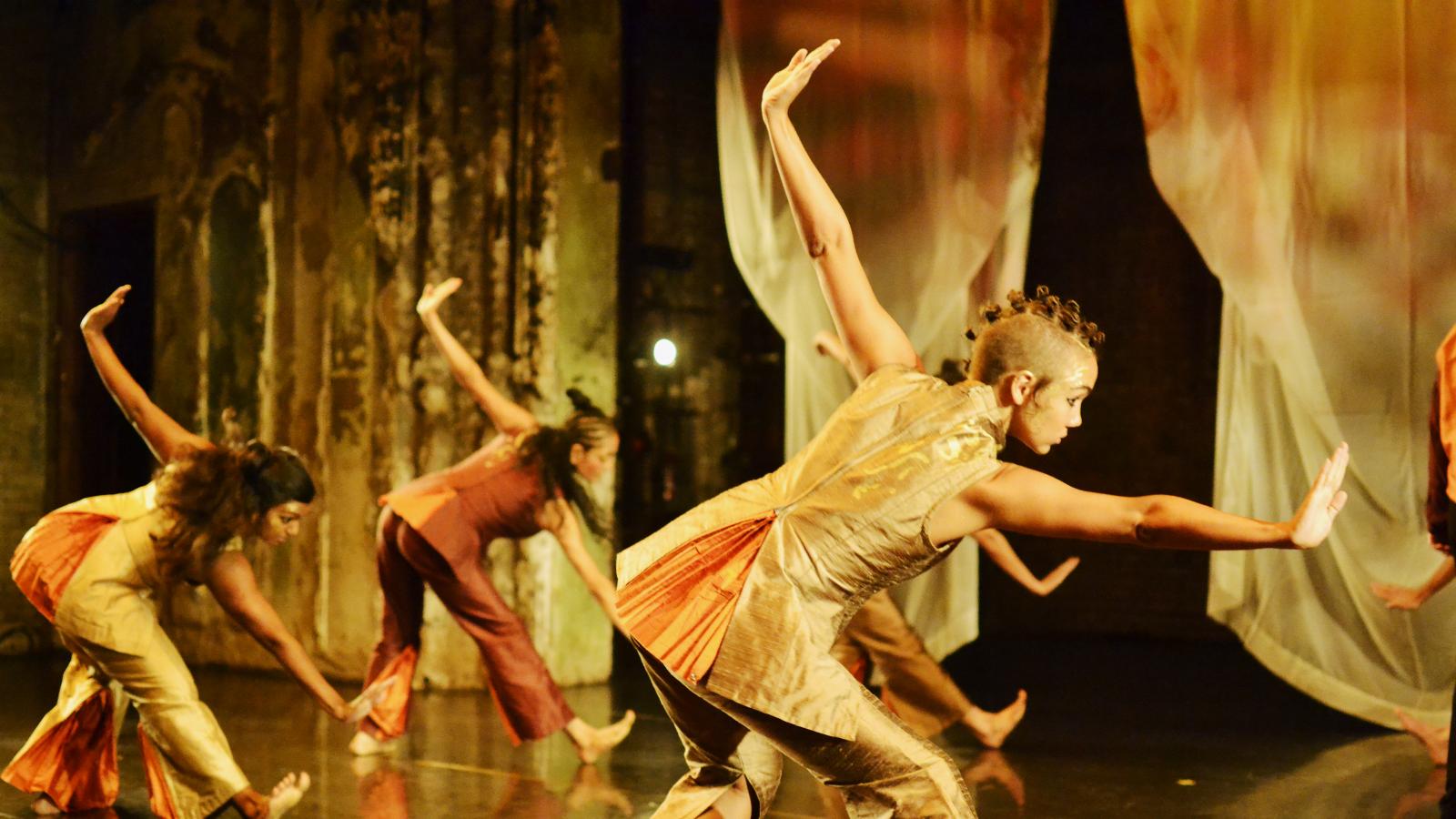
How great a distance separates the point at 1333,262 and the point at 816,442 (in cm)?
331

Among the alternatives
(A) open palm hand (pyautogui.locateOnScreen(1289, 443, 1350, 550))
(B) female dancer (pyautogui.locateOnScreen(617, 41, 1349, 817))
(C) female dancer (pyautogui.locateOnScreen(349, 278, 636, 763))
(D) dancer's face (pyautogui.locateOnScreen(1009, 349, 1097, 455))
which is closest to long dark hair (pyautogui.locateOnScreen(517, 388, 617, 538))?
(C) female dancer (pyautogui.locateOnScreen(349, 278, 636, 763))

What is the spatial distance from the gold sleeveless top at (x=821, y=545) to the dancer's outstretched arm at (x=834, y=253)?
0.36 ft

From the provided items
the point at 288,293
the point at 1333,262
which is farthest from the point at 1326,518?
the point at 288,293

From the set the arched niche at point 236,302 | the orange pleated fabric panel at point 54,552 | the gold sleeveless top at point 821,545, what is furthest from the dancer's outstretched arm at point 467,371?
the gold sleeveless top at point 821,545

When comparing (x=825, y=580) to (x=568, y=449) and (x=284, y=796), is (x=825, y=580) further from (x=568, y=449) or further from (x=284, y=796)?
(x=568, y=449)

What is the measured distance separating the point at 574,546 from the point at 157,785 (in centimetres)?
149

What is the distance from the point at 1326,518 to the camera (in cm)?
220

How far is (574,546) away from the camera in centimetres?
494

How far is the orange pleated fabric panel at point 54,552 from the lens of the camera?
3.99 metres

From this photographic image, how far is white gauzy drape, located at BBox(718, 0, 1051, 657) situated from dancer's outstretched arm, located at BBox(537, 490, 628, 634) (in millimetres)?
1480

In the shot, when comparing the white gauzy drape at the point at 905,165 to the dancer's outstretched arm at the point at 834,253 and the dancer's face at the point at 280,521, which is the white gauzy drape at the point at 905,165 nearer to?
the dancer's face at the point at 280,521

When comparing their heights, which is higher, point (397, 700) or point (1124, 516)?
point (1124, 516)

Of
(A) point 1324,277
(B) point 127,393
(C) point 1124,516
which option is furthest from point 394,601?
(C) point 1124,516

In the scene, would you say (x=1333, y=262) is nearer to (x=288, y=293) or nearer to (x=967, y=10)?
(x=967, y=10)
